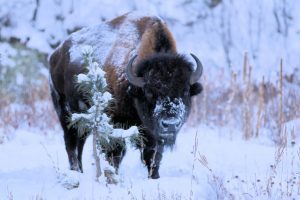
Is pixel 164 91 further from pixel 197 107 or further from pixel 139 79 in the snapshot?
pixel 197 107

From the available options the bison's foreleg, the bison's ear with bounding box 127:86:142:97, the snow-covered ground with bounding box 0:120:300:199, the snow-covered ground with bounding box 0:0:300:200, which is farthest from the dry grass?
the bison's ear with bounding box 127:86:142:97

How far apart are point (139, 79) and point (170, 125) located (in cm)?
72

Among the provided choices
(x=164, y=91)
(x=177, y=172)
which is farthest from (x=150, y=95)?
(x=177, y=172)

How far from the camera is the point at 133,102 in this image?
21.1ft

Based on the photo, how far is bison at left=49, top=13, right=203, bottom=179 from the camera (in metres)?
5.98

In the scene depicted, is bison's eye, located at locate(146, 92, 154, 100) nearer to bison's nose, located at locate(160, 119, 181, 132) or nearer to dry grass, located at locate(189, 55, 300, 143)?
bison's nose, located at locate(160, 119, 181, 132)

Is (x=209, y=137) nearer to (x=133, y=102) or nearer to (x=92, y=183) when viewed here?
(x=133, y=102)

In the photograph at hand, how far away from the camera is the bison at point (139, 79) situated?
598 centimetres

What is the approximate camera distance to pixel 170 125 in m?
5.75

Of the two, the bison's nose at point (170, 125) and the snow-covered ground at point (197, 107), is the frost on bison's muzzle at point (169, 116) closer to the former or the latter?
the bison's nose at point (170, 125)

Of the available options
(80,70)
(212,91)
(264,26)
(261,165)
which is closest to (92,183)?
(80,70)

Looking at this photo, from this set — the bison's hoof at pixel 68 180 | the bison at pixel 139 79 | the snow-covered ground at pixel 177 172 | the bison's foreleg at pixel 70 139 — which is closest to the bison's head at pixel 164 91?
the bison at pixel 139 79

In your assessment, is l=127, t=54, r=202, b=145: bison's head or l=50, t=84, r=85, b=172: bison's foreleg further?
l=50, t=84, r=85, b=172: bison's foreleg

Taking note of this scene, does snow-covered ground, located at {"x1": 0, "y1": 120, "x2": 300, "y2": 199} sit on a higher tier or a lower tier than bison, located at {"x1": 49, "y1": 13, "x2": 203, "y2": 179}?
lower
